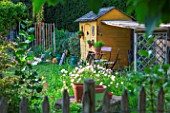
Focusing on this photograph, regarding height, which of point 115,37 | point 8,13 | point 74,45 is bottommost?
point 74,45

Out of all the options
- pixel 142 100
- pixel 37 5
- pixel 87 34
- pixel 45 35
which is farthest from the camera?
pixel 45 35

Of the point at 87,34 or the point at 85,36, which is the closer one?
the point at 87,34

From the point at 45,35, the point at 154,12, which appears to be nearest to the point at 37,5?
the point at 154,12

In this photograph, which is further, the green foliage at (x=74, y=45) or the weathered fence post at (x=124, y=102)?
the green foliage at (x=74, y=45)

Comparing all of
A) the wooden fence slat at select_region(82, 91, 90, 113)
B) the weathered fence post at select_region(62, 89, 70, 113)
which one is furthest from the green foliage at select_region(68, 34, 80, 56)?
the wooden fence slat at select_region(82, 91, 90, 113)

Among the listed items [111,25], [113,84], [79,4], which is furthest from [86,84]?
[79,4]

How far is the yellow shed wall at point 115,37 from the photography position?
42.8 ft

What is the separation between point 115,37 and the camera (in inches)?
520

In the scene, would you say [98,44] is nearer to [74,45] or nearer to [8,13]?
[8,13]

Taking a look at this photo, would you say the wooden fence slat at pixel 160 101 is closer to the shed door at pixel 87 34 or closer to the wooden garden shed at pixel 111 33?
the wooden garden shed at pixel 111 33

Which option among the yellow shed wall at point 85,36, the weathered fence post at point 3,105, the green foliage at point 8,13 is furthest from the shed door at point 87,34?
the weathered fence post at point 3,105

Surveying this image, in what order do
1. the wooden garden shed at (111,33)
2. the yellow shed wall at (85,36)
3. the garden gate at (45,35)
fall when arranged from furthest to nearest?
1. the garden gate at (45,35)
2. the yellow shed wall at (85,36)
3. the wooden garden shed at (111,33)

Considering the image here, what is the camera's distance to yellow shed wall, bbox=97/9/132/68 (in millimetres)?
13031

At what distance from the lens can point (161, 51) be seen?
10.4 metres
